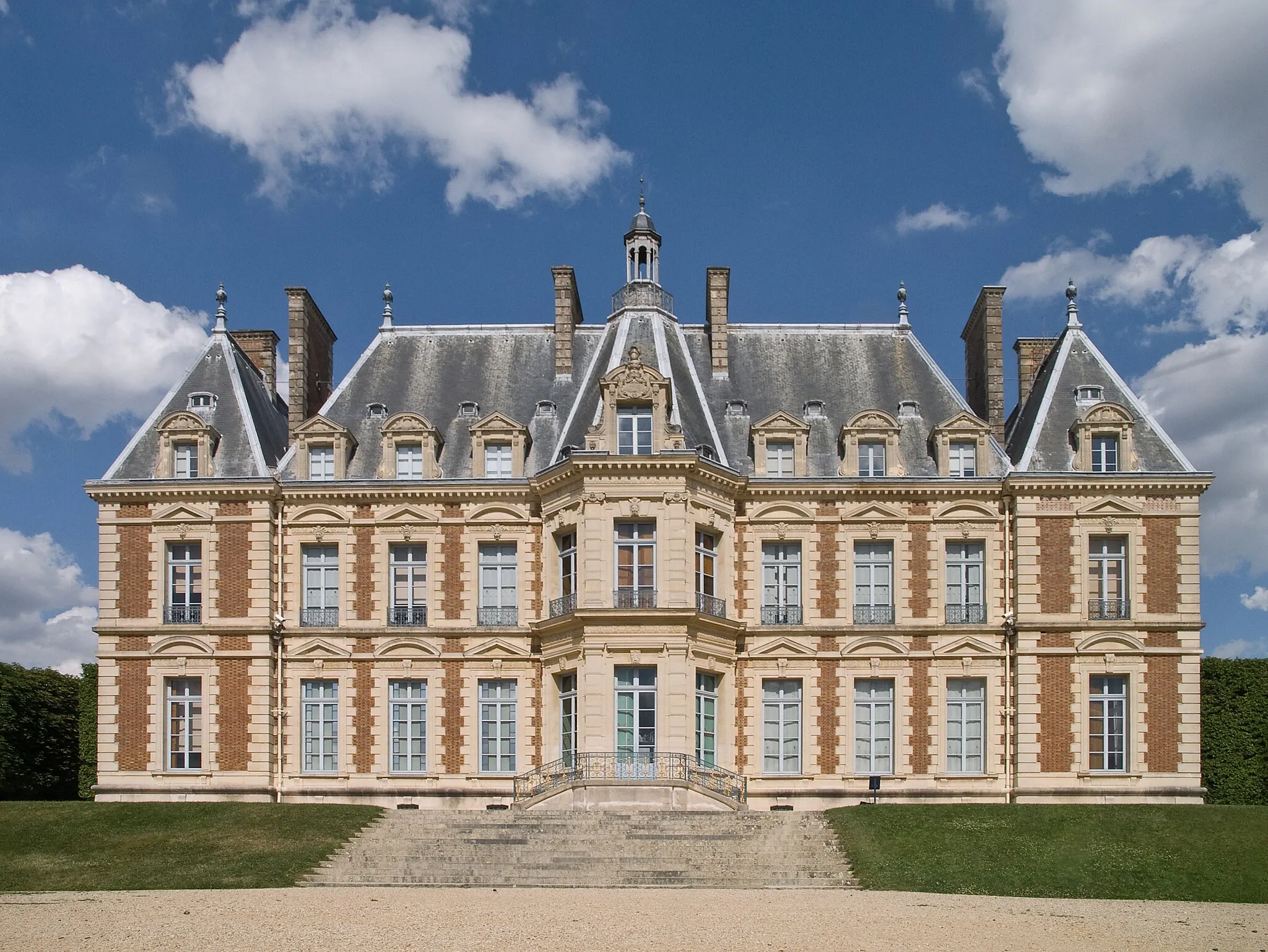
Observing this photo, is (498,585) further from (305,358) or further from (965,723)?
(965,723)

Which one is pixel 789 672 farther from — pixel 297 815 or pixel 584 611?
pixel 297 815

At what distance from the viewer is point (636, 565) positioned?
30.5 metres

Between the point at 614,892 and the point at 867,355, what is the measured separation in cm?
1787

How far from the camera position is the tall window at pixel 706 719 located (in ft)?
99.8

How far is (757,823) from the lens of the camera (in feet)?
84.0

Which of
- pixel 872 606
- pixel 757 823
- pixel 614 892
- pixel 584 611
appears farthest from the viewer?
pixel 872 606

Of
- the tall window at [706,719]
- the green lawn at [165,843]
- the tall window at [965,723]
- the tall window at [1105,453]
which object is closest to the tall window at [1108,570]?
the tall window at [1105,453]

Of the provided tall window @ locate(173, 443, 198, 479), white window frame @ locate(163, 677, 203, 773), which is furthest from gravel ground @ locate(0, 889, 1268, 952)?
tall window @ locate(173, 443, 198, 479)

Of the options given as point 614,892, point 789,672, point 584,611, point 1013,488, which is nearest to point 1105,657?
point 1013,488

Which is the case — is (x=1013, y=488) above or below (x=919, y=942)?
above

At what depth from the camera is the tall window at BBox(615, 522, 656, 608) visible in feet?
99.0

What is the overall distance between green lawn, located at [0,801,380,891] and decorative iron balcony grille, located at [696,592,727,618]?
814cm

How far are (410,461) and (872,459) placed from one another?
10.7 metres

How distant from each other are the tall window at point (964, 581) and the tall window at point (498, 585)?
387 inches
